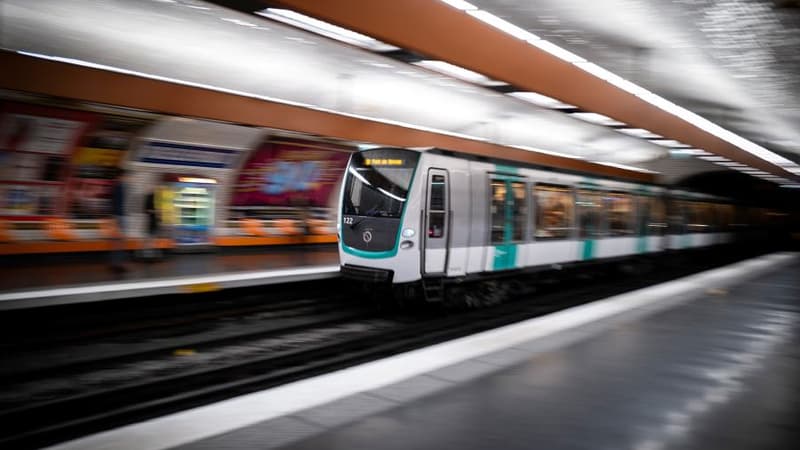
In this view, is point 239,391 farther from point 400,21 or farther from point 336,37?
point 400,21

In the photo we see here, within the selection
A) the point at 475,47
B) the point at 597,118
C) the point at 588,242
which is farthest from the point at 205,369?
the point at 588,242

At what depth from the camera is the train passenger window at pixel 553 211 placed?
11.3m

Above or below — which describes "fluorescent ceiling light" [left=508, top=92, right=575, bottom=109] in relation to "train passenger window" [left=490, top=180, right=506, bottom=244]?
above

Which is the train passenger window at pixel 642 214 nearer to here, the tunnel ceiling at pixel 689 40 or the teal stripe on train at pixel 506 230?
the tunnel ceiling at pixel 689 40

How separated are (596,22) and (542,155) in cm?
1123

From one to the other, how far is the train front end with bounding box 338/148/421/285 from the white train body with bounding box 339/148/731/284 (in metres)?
0.02

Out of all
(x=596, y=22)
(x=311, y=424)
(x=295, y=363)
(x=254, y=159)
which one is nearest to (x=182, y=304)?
(x=295, y=363)

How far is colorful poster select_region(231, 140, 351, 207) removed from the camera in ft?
50.3

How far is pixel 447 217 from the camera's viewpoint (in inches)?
360

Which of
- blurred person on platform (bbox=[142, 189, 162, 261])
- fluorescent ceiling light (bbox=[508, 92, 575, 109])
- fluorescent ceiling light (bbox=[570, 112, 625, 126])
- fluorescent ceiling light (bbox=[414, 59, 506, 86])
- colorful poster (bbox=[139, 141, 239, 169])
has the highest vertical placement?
fluorescent ceiling light (bbox=[570, 112, 625, 126])

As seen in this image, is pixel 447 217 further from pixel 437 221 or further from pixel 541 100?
pixel 541 100

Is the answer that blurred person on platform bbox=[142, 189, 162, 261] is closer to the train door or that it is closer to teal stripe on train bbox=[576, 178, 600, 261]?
the train door

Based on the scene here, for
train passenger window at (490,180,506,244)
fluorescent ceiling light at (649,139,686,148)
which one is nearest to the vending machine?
train passenger window at (490,180,506,244)

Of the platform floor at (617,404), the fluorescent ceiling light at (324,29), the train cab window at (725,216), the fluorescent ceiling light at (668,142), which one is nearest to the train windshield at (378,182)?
the fluorescent ceiling light at (324,29)
